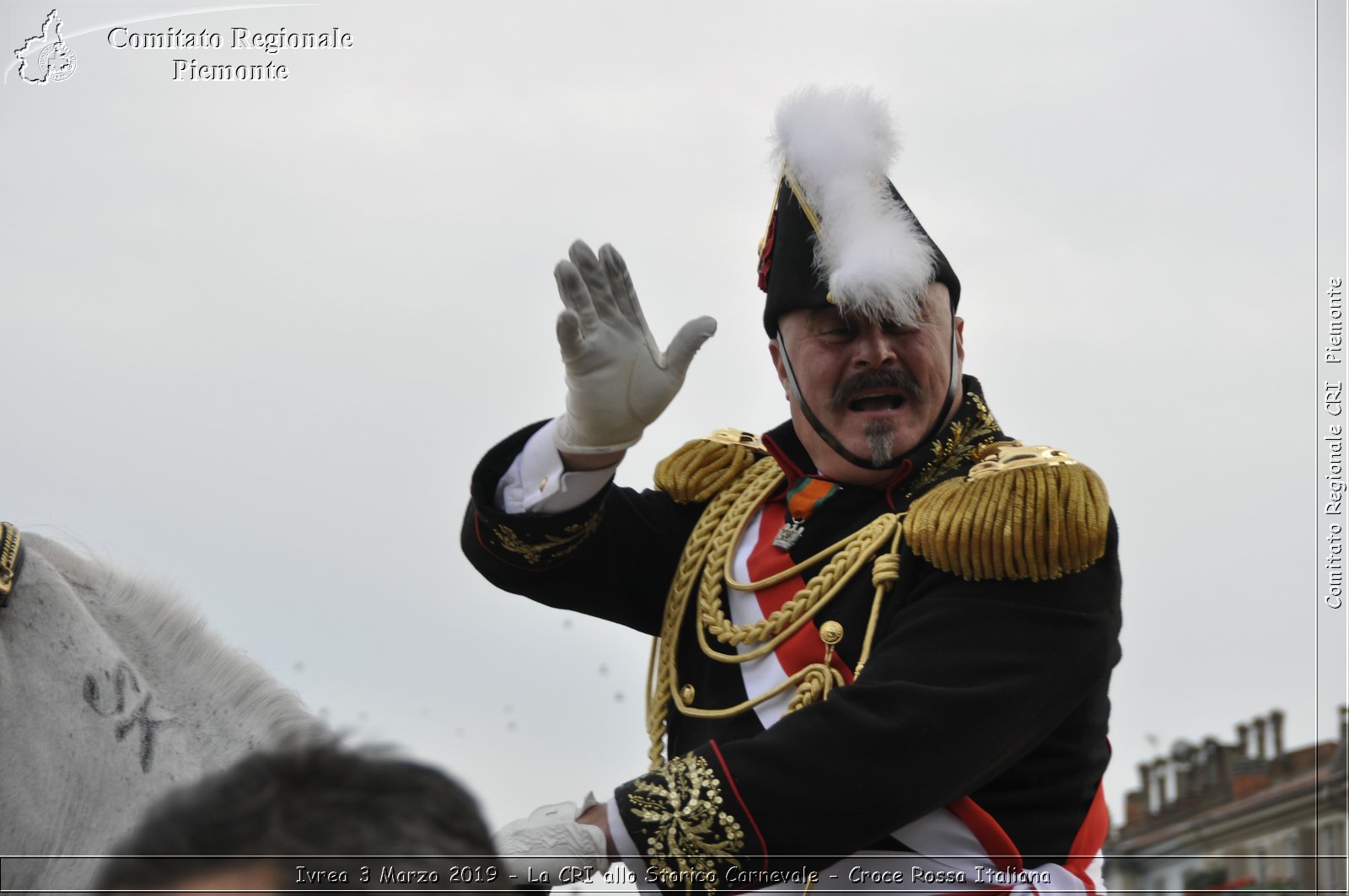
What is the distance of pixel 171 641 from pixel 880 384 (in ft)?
4.97

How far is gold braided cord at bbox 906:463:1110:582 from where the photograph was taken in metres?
2.74

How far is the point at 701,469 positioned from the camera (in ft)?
11.7

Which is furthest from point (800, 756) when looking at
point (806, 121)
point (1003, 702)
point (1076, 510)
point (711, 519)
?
point (806, 121)

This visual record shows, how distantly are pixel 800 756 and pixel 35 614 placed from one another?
1408 mm

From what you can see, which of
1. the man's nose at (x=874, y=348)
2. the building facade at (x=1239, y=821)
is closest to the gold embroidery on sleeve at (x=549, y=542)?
the man's nose at (x=874, y=348)

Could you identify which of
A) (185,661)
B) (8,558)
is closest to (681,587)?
(185,661)

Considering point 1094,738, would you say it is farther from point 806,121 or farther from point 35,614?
point 35,614

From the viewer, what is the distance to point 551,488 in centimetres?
311

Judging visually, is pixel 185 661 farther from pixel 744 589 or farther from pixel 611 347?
pixel 744 589

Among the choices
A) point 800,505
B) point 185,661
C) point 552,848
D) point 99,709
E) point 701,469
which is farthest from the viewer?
point 701,469

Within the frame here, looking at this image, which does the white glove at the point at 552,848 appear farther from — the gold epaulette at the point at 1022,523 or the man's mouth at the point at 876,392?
the man's mouth at the point at 876,392

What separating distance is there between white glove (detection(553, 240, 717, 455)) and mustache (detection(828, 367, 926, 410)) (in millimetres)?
387

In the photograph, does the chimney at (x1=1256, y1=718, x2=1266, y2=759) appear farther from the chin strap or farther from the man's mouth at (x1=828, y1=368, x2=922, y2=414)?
the man's mouth at (x1=828, y1=368, x2=922, y2=414)

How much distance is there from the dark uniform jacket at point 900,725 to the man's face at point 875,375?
0.26 feet
